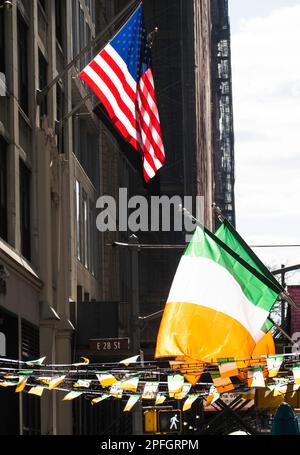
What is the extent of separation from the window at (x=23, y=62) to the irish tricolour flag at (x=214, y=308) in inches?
383

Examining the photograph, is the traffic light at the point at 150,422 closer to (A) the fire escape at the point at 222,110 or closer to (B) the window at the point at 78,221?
(B) the window at the point at 78,221

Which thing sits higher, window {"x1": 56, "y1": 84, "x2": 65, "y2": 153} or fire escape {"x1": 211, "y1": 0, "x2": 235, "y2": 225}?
fire escape {"x1": 211, "y1": 0, "x2": 235, "y2": 225}

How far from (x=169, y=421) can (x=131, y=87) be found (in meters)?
9.07

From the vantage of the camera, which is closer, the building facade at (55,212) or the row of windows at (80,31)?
the building facade at (55,212)

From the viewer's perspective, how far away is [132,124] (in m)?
23.7

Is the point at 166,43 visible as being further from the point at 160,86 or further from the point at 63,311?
the point at 63,311

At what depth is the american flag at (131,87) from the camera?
23578 mm

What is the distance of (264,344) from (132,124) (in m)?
5.48

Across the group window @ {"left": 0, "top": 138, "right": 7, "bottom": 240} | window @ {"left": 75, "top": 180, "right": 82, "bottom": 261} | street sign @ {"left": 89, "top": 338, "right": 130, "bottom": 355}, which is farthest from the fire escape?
window @ {"left": 0, "top": 138, "right": 7, "bottom": 240}

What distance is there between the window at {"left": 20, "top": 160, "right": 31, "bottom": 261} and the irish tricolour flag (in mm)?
8584

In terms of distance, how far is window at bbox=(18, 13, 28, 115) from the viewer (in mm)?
28392

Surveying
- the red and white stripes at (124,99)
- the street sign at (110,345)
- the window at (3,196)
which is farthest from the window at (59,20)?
the red and white stripes at (124,99)

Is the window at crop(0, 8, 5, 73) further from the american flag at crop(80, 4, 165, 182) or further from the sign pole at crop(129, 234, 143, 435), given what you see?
the sign pole at crop(129, 234, 143, 435)

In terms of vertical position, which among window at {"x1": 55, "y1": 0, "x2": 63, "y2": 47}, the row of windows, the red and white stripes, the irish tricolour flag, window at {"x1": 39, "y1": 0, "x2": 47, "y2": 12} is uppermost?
the row of windows
